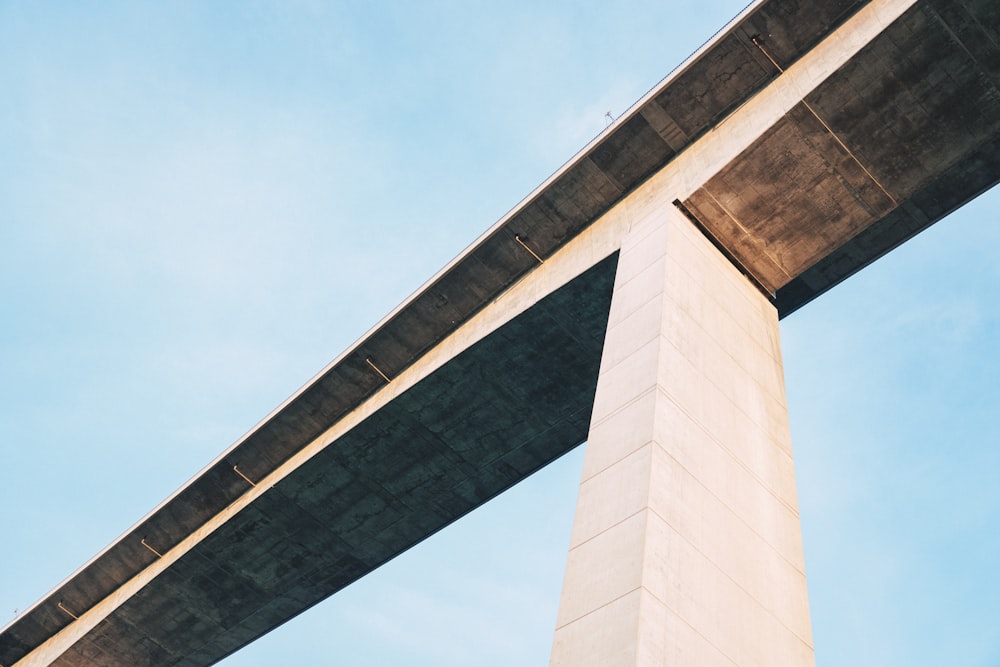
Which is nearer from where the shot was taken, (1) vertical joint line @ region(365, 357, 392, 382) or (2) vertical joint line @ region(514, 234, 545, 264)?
(2) vertical joint line @ region(514, 234, 545, 264)

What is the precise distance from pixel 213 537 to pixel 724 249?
15824mm

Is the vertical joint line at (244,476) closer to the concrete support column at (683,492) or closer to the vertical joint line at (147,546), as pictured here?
the vertical joint line at (147,546)

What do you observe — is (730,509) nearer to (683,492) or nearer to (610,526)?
(683,492)

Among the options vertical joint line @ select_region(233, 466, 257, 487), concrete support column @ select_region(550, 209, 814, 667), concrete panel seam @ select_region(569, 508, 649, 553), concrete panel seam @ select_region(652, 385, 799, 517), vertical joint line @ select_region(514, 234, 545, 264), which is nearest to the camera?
concrete support column @ select_region(550, 209, 814, 667)

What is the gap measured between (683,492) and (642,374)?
2.11 meters

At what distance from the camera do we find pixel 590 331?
19.2 meters

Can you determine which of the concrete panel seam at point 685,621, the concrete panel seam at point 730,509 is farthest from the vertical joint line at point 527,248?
the concrete panel seam at point 685,621

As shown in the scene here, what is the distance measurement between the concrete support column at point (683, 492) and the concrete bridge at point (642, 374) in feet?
0.13

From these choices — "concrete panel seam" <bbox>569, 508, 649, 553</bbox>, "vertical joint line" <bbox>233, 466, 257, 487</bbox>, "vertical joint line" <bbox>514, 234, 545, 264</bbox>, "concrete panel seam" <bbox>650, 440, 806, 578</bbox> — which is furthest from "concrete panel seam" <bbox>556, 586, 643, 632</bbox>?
"vertical joint line" <bbox>233, 466, 257, 487</bbox>

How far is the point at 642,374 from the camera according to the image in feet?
41.0

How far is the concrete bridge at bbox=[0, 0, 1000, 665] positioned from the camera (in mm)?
10711

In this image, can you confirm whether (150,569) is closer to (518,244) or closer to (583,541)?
(518,244)

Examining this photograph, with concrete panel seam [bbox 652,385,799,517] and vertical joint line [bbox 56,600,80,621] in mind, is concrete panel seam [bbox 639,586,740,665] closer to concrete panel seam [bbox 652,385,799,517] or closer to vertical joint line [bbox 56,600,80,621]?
concrete panel seam [bbox 652,385,799,517]

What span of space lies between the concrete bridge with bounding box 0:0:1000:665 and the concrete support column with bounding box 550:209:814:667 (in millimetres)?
39
